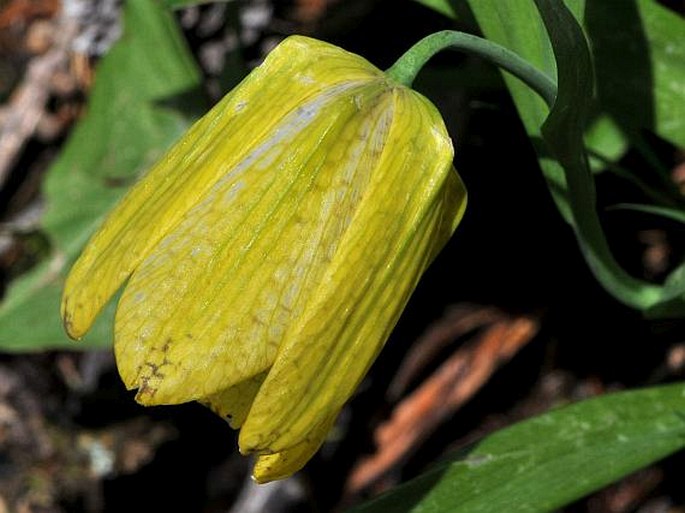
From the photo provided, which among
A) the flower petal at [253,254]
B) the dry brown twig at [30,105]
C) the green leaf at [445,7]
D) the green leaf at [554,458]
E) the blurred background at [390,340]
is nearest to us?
the flower petal at [253,254]

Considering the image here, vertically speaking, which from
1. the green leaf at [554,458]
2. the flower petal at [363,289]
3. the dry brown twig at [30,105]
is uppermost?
the flower petal at [363,289]

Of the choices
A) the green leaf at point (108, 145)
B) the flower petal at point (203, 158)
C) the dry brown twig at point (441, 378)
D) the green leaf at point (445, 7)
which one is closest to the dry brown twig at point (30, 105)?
the green leaf at point (108, 145)

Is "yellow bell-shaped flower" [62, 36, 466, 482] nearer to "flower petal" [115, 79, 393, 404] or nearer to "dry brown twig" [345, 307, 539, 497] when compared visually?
"flower petal" [115, 79, 393, 404]

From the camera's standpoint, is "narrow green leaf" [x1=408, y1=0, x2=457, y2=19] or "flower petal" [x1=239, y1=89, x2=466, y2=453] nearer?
"flower petal" [x1=239, y1=89, x2=466, y2=453]

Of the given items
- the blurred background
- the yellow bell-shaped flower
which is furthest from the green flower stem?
the blurred background

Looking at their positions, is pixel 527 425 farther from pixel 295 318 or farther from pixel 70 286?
pixel 70 286

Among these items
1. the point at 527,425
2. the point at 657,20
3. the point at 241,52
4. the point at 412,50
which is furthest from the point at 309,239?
the point at 241,52

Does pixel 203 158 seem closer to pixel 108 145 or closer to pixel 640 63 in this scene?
pixel 640 63

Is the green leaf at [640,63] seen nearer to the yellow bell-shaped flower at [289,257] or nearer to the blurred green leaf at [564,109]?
the blurred green leaf at [564,109]
